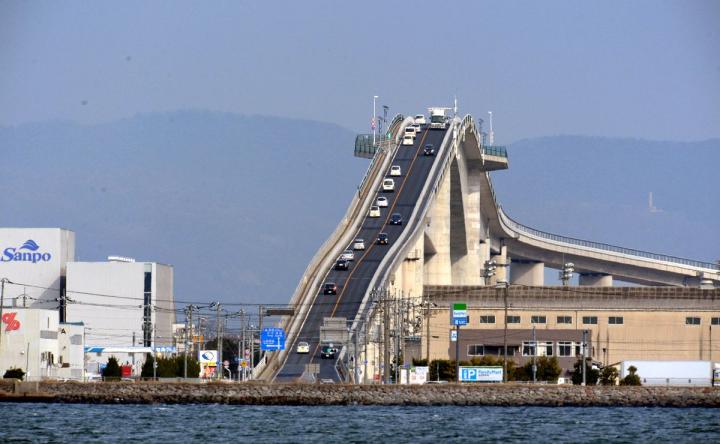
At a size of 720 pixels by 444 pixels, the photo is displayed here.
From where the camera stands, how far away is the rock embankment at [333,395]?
118 m

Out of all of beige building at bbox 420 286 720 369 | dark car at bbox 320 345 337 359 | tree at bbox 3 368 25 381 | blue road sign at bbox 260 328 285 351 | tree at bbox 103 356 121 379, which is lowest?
tree at bbox 3 368 25 381

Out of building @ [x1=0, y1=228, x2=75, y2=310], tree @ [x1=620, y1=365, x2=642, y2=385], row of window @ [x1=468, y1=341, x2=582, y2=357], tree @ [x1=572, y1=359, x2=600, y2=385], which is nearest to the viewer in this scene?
tree @ [x1=620, y1=365, x2=642, y2=385]

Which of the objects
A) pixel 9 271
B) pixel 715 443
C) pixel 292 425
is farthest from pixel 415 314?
pixel 715 443

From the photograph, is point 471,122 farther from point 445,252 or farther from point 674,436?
point 674,436

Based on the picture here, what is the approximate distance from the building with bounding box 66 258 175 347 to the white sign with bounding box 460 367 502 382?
62.0 m

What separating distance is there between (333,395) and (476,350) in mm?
45751

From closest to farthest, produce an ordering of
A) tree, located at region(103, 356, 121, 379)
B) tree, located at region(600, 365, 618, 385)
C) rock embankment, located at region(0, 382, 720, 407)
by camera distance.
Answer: rock embankment, located at region(0, 382, 720, 407) → tree, located at region(103, 356, 121, 379) → tree, located at region(600, 365, 618, 385)

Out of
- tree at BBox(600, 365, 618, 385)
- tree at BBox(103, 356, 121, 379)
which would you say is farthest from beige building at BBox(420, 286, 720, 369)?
tree at BBox(103, 356, 121, 379)

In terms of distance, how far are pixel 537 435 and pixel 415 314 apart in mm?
87454

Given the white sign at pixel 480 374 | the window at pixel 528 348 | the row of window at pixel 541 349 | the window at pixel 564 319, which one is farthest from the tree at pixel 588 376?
the window at pixel 564 319

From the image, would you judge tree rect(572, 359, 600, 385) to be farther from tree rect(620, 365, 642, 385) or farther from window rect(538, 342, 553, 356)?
window rect(538, 342, 553, 356)

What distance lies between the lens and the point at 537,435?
85.2 meters

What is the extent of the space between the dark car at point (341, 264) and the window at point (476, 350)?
15.0 meters

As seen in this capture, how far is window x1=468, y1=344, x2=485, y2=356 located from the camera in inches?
6412
